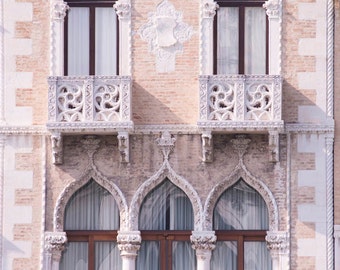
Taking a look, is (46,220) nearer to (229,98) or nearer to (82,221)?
(82,221)

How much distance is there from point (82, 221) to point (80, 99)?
6.66 ft

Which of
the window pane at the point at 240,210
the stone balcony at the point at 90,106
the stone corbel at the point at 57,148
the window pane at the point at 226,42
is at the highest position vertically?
the window pane at the point at 226,42

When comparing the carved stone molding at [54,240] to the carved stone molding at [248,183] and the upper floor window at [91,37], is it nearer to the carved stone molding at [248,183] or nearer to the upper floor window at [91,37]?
the carved stone molding at [248,183]

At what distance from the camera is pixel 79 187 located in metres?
31.6

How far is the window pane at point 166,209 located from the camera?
31656mm

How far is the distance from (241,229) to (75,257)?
9.02 feet

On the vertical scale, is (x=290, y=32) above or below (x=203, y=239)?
above

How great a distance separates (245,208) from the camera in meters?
31.7

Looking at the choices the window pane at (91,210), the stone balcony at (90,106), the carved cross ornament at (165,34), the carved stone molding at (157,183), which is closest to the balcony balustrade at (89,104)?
the stone balcony at (90,106)

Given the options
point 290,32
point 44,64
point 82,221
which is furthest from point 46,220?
point 290,32

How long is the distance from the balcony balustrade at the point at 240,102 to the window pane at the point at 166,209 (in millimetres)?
1301

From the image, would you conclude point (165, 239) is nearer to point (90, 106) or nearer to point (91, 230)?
point (91, 230)

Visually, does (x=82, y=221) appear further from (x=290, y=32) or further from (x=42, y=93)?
(x=290, y=32)

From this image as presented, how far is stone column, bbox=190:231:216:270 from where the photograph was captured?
31359mm
